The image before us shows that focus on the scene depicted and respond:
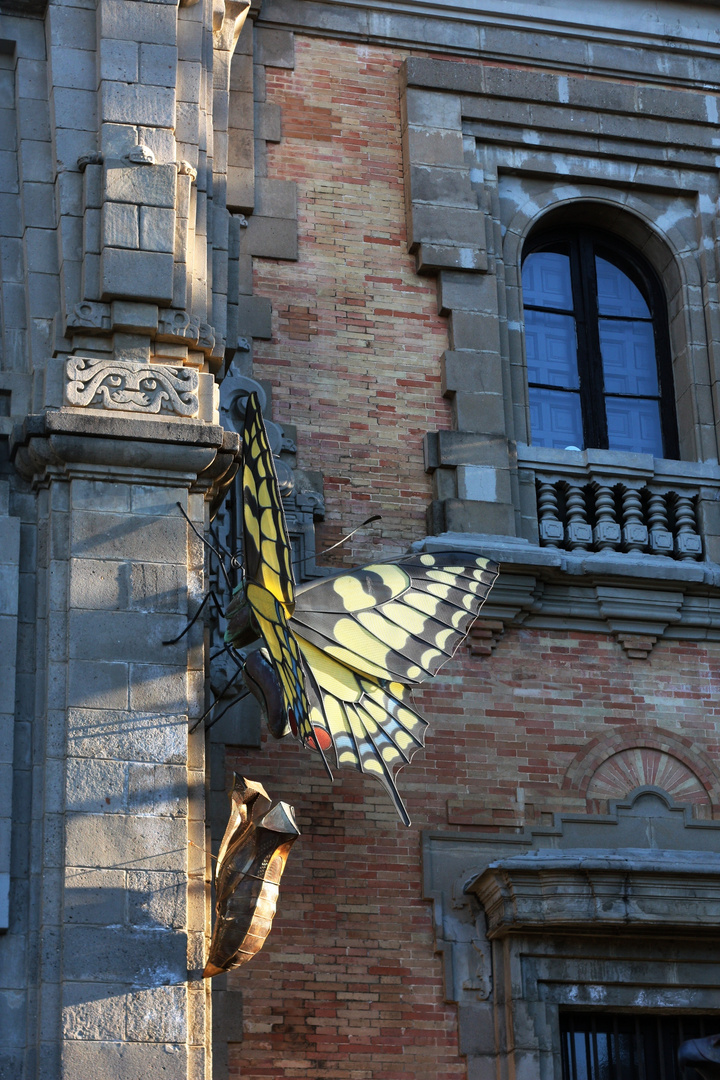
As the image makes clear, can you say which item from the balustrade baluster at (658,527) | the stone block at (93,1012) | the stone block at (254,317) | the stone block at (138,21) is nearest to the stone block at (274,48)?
the stone block at (254,317)

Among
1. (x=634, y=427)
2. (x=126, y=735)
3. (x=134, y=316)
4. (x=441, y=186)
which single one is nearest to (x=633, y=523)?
(x=634, y=427)

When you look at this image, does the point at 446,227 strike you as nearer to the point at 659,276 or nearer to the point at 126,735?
the point at 659,276

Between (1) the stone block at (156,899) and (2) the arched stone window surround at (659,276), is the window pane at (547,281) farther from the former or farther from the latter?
(1) the stone block at (156,899)

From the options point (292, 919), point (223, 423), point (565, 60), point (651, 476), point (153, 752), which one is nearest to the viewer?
point (153, 752)

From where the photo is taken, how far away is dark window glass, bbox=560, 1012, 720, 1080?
11656 mm

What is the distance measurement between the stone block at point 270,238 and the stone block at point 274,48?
4.67 feet

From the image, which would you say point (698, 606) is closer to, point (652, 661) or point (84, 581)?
point (652, 661)

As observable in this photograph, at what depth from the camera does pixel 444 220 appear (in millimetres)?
13852

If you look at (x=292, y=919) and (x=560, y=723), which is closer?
(x=292, y=919)

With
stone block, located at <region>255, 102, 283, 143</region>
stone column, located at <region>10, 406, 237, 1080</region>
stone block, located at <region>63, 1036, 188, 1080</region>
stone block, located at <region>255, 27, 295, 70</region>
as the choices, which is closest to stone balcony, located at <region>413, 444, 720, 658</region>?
stone column, located at <region>10, 406, 237, 1080</region>

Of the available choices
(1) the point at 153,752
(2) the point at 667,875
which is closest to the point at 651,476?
(2) the point at 667,875

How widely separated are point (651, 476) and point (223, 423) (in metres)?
3.33

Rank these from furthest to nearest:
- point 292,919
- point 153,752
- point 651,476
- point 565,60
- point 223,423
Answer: point 565,60 → point 651,476 → point 223,423 → point 292,919 → point 153,752

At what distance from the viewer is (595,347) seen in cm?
1434
